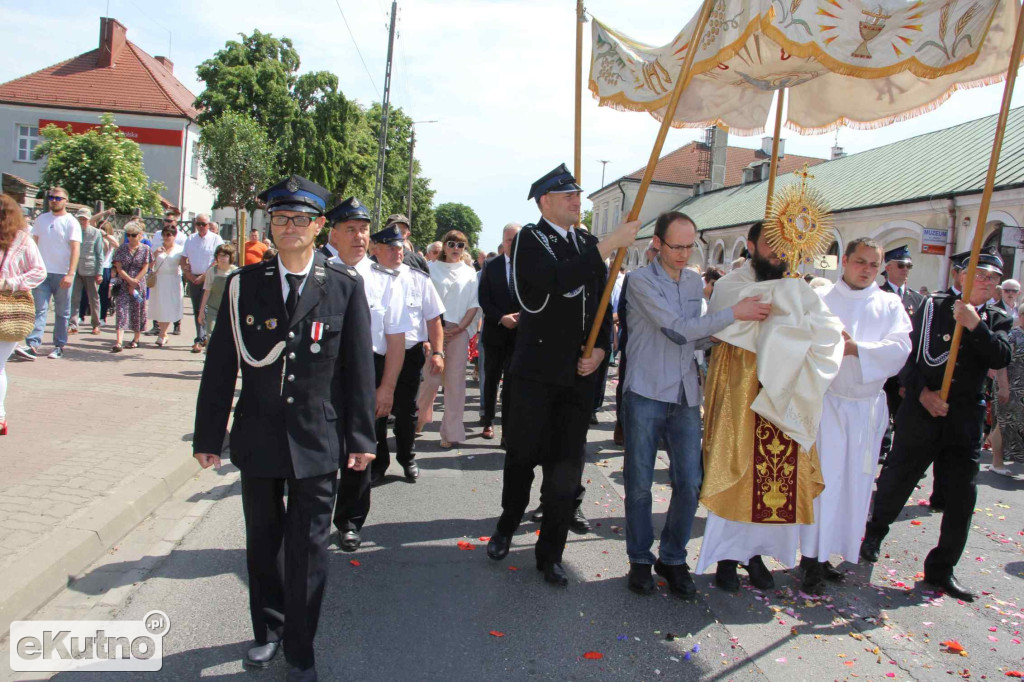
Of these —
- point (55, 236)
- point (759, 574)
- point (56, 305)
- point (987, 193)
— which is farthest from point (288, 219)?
point (55, 236)

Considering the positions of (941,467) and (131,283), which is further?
(131,283)

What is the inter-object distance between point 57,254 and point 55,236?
263mm

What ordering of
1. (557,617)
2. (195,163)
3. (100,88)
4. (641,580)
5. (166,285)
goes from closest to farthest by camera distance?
(557,617) → (641,580) → (166,285) → (100,88) → (195,163)

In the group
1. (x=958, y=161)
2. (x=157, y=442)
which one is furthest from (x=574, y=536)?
(x=958, y=161)

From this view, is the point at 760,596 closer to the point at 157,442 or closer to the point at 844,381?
the point at 844,381

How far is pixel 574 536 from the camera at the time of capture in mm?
5309

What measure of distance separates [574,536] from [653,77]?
10.5 feet

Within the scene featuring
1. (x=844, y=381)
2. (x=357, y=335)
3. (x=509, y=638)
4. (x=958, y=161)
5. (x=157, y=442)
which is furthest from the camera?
(x=958, y=161)

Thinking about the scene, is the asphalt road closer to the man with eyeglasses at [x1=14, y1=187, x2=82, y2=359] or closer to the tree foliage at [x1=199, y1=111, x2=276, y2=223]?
the man with eyeglasses at [x1=14, y1=187, x2=82, y2=359]

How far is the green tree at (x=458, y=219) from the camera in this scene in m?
146

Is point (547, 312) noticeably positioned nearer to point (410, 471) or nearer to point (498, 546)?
point (498, 546)

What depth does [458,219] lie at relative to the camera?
490ft

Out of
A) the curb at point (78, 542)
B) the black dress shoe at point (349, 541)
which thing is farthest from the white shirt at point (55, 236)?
the black dress shoe at point (349, 541)

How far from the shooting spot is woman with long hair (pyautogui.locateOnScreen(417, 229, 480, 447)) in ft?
24.9
